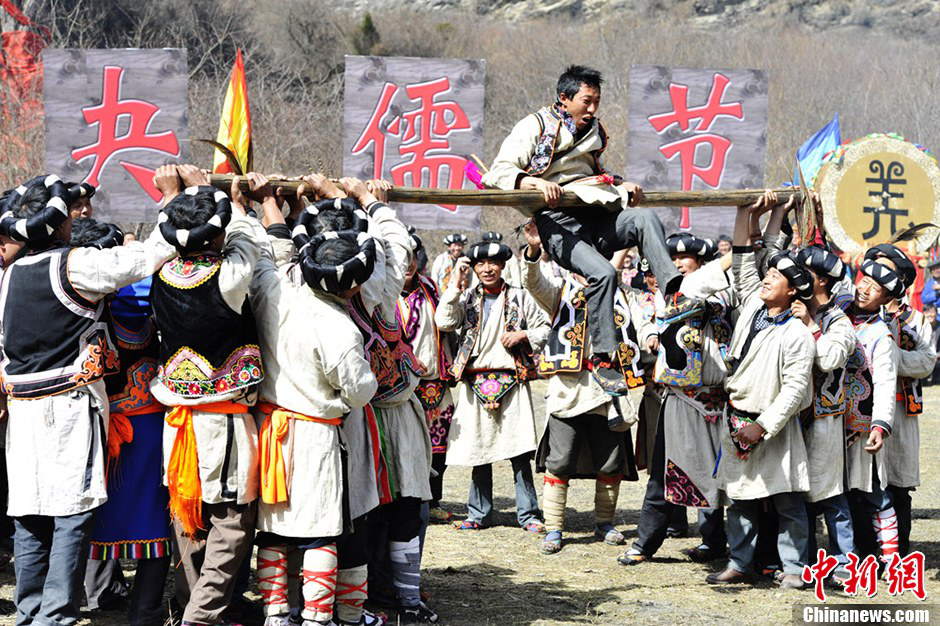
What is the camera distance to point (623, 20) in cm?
5053

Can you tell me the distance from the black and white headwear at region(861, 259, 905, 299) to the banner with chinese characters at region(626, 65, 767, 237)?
648 centimetres

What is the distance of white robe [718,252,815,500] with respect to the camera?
5980 millimetres

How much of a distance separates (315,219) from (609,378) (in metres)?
2.18

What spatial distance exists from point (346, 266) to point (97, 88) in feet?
27.3

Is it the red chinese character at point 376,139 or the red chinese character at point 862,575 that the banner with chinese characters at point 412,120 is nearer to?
the red chinese character at point 376,139

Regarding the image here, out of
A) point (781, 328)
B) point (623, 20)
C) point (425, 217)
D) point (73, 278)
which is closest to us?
point (73, 278)

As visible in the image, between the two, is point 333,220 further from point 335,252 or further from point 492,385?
point 492,385

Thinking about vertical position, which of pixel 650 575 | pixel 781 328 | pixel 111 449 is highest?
pixel 781 328

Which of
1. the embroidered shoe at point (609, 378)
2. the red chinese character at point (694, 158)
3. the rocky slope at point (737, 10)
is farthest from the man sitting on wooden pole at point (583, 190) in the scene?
the rocky slope at point (737, 10)

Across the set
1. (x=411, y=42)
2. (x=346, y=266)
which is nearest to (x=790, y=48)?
(x=411, y=42)

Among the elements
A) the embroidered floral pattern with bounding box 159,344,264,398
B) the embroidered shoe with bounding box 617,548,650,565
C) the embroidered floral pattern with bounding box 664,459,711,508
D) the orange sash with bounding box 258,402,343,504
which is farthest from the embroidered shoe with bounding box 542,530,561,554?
the embroidered floral pattern with bounding box 159,344,264,398

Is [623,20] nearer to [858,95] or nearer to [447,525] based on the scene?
[858,95]

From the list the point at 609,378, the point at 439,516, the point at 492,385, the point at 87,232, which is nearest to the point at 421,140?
the point at 492,385

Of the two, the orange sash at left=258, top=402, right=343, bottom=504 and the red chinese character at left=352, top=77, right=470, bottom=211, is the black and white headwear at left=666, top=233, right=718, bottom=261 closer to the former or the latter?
the orange sash at left=258, top=402, right=343, bottom=504
